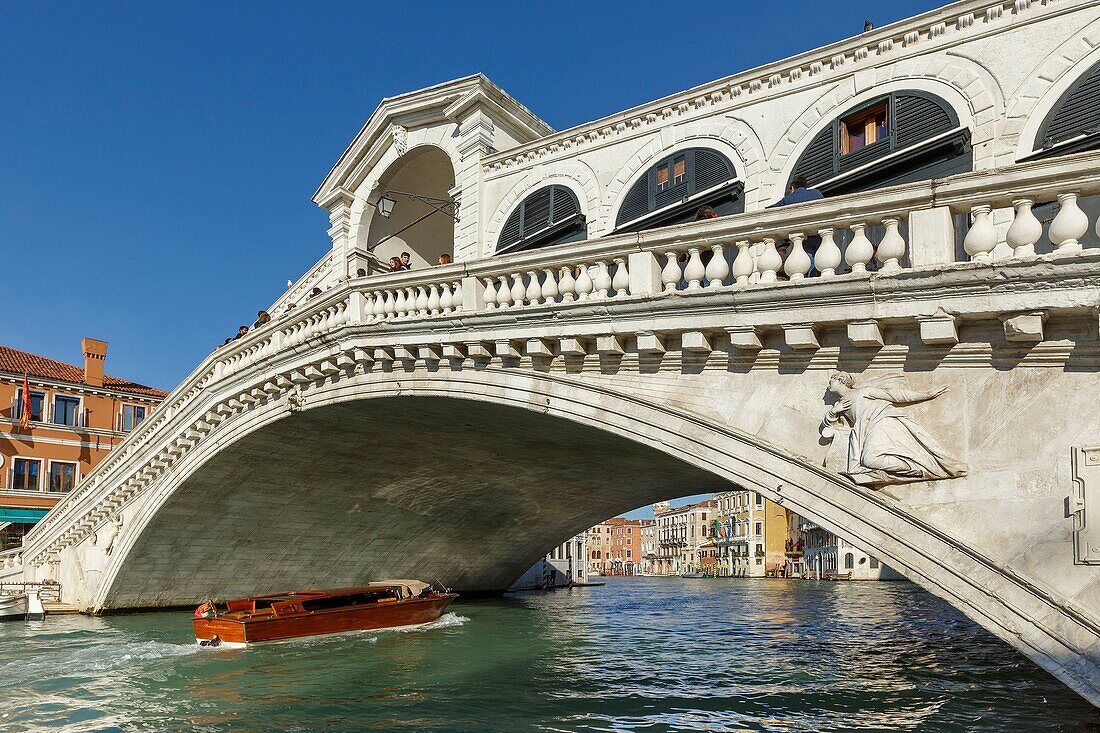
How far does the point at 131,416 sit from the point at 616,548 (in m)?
81.3

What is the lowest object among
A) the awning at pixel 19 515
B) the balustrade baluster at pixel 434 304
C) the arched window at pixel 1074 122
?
the awning at pixel 19 515

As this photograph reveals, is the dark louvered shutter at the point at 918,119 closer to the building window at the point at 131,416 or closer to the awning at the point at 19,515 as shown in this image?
the awning at the point at 19,515

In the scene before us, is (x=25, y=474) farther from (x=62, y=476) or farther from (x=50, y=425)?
(x=50, y=425)

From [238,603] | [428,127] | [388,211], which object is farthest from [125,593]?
[428,127]

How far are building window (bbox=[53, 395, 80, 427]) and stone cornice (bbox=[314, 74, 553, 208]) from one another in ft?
63.4

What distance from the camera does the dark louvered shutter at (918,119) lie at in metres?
9.27

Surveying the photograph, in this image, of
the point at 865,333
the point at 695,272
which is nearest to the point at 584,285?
the point at 695,272

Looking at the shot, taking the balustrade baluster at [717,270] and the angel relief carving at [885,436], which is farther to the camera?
Answer: the balustrade baluster at [717,270]

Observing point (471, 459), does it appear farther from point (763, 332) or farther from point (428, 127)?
point (763, 332)

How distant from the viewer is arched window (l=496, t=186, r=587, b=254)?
41.3 ft

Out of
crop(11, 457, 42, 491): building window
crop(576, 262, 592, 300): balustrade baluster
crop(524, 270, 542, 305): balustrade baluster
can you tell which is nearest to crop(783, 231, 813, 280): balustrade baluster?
crop(576, 262, 592, 300): balustrade baluster

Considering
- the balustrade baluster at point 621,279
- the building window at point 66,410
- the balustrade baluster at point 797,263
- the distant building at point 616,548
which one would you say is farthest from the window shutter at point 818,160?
the distant building at point 616,548

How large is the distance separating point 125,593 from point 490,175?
524 inches

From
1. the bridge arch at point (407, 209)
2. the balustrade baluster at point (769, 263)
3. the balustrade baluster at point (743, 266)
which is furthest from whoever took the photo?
the bridge arch at point (407, 209)
